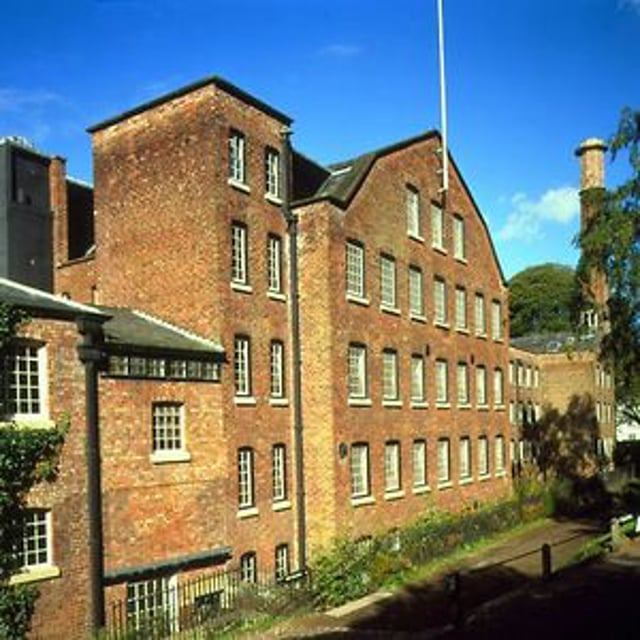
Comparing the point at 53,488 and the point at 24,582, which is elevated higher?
the point at 53,488

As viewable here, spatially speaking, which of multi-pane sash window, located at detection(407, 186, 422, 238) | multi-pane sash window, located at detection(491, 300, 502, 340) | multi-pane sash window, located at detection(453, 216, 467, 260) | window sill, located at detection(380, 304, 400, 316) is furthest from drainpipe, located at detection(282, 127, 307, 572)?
multi-pane sash window, located at detection(491, 300, 502, 340)

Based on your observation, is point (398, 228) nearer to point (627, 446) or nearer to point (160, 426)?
point (160, 426)

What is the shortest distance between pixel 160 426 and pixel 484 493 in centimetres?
2036

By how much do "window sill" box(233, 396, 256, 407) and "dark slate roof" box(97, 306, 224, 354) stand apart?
5.16 ft

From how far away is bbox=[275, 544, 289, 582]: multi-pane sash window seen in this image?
933 inches

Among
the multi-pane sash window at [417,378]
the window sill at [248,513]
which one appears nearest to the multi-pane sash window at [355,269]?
the multi-pane sash window at [417,378]

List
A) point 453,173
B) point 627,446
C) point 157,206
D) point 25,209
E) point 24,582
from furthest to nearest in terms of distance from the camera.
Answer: point 627,446 < point 453,173 < point 25,209 < point 157,206 < point 24,582

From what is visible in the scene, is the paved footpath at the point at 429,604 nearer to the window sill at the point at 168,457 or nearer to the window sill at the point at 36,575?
the window sill at the point at 36,575

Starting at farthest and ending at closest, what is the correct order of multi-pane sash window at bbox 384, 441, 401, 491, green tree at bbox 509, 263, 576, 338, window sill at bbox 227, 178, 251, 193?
green tree at bbox 509, 263, 576, 338, multi-pane sash window at bbox 384, 441, 401, 491, window sill at bbox 227, 178, 251, 193

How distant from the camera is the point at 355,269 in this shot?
27516 millimetres

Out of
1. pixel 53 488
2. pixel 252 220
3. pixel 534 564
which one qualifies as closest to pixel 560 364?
pixel 534 564

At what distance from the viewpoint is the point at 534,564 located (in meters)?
24.4

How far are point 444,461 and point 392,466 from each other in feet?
15.3

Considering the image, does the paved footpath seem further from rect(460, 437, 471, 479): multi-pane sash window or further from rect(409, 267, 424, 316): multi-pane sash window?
rect(409, 267, 424, 316): multi-pane sash window
